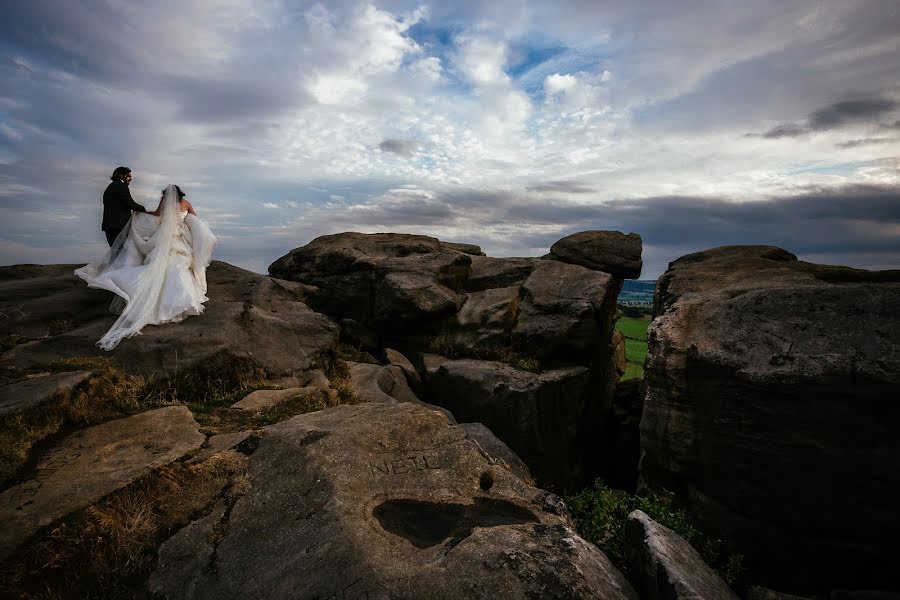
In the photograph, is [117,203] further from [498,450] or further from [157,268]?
[498,450]

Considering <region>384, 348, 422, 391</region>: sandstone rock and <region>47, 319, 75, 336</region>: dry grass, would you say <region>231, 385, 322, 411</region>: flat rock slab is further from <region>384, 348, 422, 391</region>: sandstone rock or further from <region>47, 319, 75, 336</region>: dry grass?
<region>384, 348, 422, 391</region>: sandstone rock

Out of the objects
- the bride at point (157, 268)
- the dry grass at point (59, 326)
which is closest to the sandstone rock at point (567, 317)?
the bride at point (157, 268)

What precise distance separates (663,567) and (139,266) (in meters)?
15.0

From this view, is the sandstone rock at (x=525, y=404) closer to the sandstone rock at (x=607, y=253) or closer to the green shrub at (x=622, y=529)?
the green shrub at (x=622, y=529)

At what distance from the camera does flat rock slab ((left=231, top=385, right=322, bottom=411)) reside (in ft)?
35.0

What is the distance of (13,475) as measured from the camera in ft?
23.1

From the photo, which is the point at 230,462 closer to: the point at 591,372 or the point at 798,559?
the point at 798,559

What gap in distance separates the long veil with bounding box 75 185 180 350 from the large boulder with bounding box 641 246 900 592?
1364cm

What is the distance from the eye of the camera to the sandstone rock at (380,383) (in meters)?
14.4

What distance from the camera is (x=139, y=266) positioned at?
1417 cm

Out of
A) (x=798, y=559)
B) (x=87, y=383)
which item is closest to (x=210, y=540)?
(x=87, y=383)

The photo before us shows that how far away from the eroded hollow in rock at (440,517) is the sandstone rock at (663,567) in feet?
5.50

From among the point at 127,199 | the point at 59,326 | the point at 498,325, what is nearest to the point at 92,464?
the point at 59,326

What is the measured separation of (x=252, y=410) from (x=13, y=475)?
3987mm
